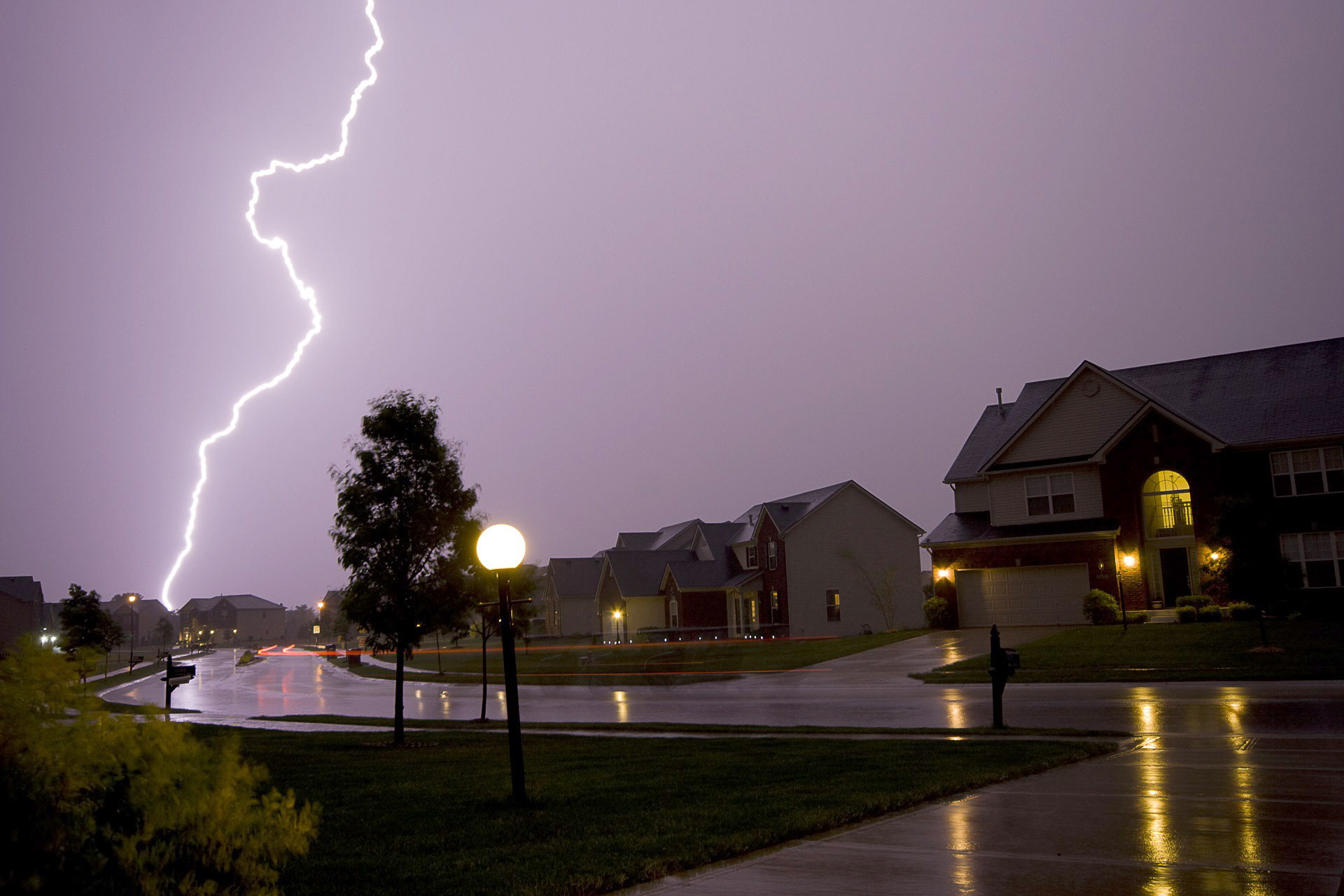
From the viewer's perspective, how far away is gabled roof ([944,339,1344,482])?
1399 inches

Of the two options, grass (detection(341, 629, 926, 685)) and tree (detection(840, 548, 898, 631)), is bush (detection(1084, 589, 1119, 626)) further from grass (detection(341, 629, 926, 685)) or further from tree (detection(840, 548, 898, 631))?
tree (detection(840, 548, 898, 631))

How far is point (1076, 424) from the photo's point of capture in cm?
4025

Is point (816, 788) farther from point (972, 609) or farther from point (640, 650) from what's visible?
point (640, 650)

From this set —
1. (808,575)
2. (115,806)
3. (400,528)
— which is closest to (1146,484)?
(808,575)

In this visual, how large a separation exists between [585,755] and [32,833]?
1128 cm

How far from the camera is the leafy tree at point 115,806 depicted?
3.81 meters

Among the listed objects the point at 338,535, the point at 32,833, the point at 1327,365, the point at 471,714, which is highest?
the point at 1327,365

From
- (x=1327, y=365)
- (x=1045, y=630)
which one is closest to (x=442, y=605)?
(x=1045, y=630)

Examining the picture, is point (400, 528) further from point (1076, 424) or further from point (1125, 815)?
point (1076, 424)

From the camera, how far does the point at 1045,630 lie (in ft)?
120

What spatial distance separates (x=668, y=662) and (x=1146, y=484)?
2012cm

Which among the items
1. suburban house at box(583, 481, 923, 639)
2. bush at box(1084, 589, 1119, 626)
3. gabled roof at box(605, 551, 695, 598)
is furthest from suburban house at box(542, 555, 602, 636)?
bush at box(1084, 589, 1119, 626)

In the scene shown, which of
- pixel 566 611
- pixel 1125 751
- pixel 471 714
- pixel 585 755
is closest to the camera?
pixel 1125 751

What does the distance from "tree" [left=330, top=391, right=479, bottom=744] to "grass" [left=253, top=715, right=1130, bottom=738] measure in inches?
145
